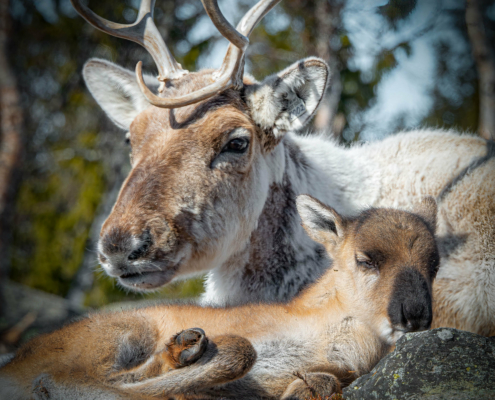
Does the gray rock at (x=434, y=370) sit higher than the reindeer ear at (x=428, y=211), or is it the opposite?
the reindeer ear at (x=428, y=211)

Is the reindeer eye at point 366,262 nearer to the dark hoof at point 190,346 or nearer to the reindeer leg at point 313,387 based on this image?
the reindeer leg at point 313,387

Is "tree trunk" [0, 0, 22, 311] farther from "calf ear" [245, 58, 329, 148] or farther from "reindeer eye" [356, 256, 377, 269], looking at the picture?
"reindeer eye" [356, 256, 377, 269]

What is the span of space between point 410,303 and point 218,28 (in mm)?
2844

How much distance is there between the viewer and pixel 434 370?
300cm

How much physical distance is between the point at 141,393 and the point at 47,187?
20.8m

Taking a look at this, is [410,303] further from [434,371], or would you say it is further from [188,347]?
[188,347]

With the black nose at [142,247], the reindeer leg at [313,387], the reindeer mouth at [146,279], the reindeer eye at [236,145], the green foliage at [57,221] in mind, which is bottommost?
the green foliage at [57,221]

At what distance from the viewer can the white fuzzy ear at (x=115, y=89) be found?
5.65 m

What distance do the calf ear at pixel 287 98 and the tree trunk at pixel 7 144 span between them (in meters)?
8.93

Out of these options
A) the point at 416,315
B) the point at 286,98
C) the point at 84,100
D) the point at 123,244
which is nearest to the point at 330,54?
the point at 286,98

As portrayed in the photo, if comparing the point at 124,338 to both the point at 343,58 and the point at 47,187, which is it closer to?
the point at 343,58

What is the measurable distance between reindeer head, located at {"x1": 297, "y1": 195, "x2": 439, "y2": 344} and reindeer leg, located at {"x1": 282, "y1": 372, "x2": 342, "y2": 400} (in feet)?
1.73

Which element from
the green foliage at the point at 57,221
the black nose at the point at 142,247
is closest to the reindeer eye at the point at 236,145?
the black nose at the point at 142,247

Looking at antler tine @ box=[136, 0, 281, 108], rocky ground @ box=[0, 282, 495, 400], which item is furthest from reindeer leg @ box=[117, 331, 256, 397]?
antler tine @ box=[136, 0, 281, 108]
